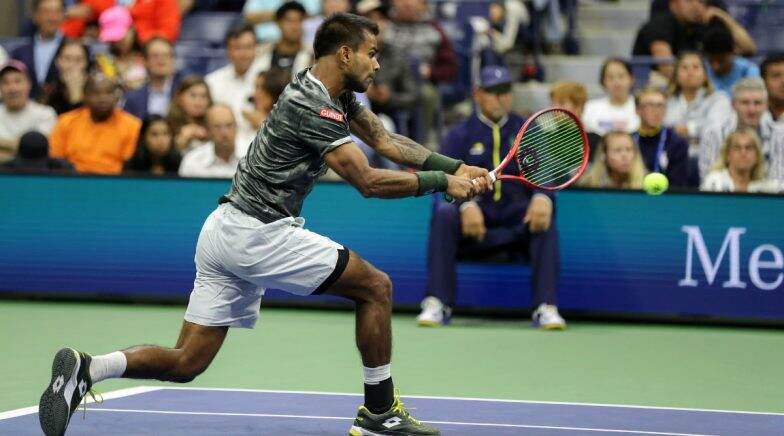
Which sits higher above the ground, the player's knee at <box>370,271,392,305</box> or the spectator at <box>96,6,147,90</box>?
the spectator at <box>96,6,147,90</box>

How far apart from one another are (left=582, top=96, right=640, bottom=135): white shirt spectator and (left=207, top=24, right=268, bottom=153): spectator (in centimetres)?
300

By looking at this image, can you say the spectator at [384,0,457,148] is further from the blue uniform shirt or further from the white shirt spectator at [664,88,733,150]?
the blue uniform shirt

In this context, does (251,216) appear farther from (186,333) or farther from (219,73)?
(219,73)

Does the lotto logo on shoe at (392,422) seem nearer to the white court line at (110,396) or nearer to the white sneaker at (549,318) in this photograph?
the white court line at (110,396)

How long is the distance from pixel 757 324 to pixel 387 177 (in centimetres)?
530

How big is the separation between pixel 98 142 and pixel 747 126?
5.33m

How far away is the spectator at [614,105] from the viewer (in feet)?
39.0

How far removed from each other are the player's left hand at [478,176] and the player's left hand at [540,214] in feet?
11.8

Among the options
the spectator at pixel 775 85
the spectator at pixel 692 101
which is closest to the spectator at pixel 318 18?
the spectator at pixel 692 101

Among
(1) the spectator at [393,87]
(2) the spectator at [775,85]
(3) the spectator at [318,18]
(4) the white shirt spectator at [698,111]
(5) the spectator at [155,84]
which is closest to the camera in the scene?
(2) the spectator at [775,85]

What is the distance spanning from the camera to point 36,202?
1109 centimetres

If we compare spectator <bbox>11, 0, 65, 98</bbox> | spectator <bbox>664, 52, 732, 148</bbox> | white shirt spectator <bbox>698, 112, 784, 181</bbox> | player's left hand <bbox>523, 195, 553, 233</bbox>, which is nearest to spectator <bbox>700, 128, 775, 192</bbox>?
white shirt spectator <bbox>698, 112, 784, 181</bbox>

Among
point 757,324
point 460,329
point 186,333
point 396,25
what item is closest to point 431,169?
point 186,333

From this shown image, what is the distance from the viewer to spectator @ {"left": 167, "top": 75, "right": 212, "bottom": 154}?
39.5 feet
